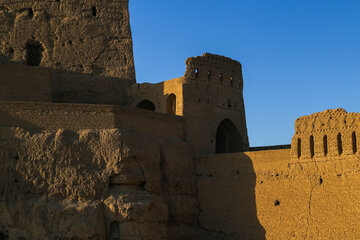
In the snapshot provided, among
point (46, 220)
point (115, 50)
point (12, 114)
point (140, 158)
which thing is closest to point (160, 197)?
point (140, 158)

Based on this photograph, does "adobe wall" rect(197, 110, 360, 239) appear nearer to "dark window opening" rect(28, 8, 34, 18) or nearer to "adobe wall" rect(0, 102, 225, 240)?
"adobe wall" rect(0, 102, 225, 240)

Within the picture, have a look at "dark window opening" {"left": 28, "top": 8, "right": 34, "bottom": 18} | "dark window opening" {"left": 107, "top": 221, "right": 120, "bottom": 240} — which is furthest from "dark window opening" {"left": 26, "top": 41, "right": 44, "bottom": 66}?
"dark window opening" {"left": 107, "top": 221, "right": 120, "bottom": 240}

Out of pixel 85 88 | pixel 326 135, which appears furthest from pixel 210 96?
pixel 326 135

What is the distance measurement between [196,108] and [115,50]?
5.35m

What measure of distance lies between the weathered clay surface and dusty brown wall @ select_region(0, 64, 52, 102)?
3099mm

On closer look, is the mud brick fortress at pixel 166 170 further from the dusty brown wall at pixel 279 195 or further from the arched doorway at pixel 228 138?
the arched doorway at pixel 228 138

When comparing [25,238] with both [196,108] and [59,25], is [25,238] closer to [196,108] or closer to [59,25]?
[196,108]

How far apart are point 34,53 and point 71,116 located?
7803 mm

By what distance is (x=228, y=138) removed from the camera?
25672mm

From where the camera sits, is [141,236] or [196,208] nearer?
[141,236]

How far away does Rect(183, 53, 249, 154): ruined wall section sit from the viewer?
23.2m

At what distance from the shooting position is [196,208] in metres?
21.9

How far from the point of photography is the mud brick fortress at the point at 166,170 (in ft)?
61.5

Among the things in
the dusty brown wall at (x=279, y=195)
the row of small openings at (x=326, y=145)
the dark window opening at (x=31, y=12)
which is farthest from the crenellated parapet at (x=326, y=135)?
the dark window opening at (x=31, y=12)
